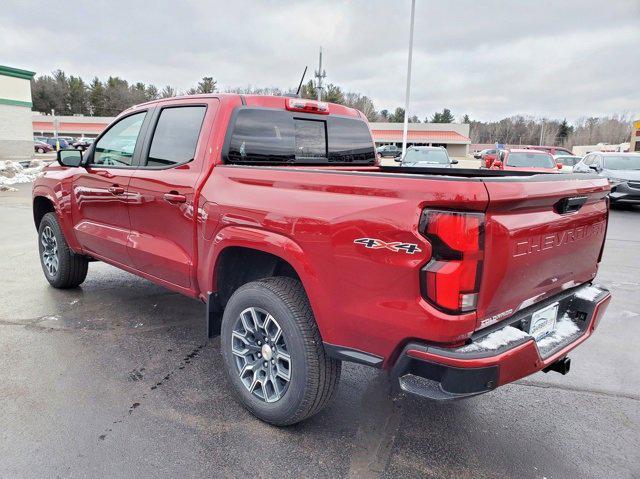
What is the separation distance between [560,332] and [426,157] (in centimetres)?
1430

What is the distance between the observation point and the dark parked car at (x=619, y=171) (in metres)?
13.3

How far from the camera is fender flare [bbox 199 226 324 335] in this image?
2523 mm

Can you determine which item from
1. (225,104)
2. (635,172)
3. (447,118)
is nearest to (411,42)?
(635,172)

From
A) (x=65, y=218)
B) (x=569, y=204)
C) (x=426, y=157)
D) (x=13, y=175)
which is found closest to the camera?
(x=569, y=204)

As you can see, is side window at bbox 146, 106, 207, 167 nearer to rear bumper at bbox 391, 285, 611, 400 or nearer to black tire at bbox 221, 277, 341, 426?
black tire at bbox 221, 277, 341, 426

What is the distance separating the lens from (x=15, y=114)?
91.0 ft

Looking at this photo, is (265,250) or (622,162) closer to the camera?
(265,250)

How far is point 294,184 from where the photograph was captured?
267 centimetres

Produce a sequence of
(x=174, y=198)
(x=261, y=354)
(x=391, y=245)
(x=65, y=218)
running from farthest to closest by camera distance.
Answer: (x=65, y=218), (x=174, y=198), (x=261, y=354), (x=391, y=245)

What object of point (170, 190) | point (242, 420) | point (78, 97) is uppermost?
point (78, 97)

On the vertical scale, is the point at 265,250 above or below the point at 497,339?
above

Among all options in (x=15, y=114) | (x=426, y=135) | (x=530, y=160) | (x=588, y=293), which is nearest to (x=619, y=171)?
(x=530, y=160)

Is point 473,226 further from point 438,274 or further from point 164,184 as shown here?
point 164,184

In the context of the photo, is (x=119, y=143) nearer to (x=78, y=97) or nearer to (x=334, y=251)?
(x=334, y=251)
